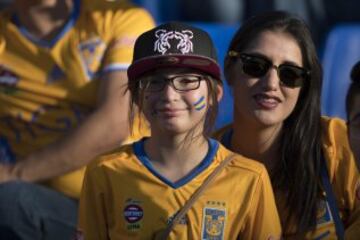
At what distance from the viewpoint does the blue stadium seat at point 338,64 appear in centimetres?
500

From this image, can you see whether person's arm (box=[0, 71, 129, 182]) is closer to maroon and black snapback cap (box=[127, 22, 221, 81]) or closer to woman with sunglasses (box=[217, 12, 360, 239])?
woman with sunglasses (box=[217, 12, 360, 239])

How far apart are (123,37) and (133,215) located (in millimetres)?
1182

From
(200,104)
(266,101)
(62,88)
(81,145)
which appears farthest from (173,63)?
(62,88)

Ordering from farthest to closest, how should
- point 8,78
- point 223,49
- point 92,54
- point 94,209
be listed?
point 223,49 < point 8,78 < point 92,54 < point 94,209

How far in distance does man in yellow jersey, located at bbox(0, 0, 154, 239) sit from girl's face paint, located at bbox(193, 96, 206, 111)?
91cm

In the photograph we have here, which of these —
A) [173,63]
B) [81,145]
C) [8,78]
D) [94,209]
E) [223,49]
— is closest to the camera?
[173,63]

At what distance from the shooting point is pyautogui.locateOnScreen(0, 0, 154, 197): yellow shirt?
13.0 ft

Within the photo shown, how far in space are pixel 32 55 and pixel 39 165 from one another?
500 millimetres

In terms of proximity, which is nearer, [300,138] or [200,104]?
[200,104]

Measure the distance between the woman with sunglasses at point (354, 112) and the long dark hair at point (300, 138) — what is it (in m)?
0.19

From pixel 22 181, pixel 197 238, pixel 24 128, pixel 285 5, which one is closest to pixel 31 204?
pixel 22 181

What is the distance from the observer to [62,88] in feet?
13.1

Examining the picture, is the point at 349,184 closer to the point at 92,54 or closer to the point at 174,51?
the point at 174,51

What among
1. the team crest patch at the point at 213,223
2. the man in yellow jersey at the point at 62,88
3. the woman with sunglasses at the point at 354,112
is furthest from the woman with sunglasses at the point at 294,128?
the man in yellow jersey at the point at 62,88
